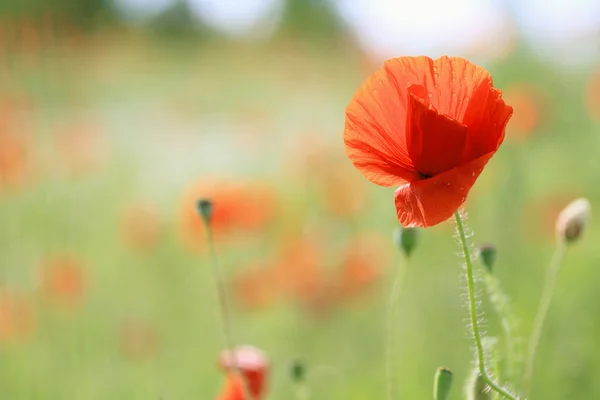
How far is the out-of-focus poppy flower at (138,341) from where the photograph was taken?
2.31 m

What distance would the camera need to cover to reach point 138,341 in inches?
91.8

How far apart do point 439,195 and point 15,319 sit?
1.82 m

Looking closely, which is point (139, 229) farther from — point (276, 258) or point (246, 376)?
point (246, 376)

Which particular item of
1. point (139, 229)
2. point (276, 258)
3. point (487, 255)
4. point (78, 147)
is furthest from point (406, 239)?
point (78, 147)

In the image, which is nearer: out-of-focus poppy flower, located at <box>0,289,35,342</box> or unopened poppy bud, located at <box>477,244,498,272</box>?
unopened poppy bud, located at <box>477,244,498,272</box>

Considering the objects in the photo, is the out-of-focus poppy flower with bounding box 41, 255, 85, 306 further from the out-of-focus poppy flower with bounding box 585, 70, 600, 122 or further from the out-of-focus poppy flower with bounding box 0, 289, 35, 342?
the out-of-focus poppy flower with bounding box 585, 70, 600, 122

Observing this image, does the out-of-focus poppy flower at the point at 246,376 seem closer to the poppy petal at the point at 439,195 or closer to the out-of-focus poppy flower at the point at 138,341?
the poppy petal at the point at 439,195

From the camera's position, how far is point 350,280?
2.19 meters

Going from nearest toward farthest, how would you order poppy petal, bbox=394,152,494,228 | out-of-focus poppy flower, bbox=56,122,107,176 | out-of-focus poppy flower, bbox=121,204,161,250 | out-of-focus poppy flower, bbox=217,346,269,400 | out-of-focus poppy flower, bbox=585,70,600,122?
poppy petal, bbox=394,152,494,228, out-of-focus poppy flower, bbox=217,346,269,400, out-of-focus poppy flower, bbox=585,70,600,122, out-of-focus poppy flower, bbox=121,204,161,250, out-of-focus poppy flower, bbox=56,122,107,176

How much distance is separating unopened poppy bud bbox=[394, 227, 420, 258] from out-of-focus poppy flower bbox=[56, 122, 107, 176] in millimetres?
2514

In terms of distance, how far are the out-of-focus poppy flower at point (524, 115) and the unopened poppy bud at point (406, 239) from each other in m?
1.45

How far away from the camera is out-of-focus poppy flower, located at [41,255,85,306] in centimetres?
232

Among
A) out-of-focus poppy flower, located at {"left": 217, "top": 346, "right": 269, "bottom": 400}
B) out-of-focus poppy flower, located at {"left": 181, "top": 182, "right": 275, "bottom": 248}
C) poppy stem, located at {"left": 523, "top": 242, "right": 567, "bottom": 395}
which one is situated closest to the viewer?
poppy stem, located at {"left": 523, "top": 242, "right": 567, "bottom": 395}

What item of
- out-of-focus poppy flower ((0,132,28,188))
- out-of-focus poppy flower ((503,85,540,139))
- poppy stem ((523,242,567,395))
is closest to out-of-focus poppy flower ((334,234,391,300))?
out-of-focus poppy flower ((503,85,540,139))
